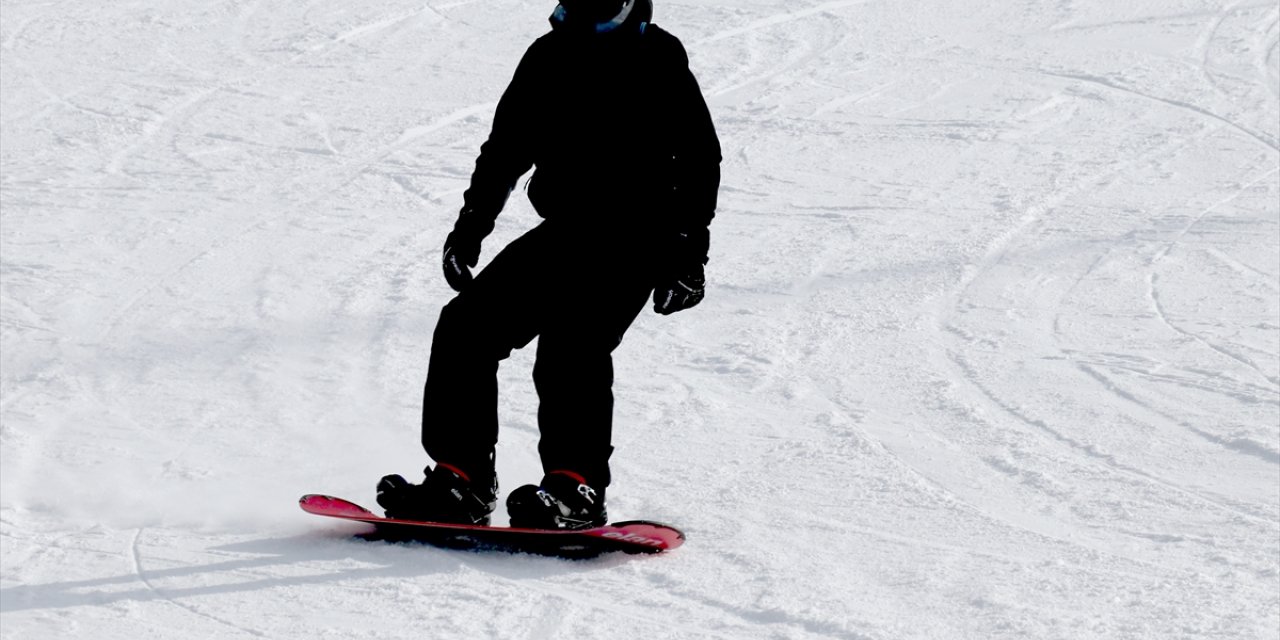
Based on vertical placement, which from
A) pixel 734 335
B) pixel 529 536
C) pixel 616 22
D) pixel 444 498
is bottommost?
pixel 529 536

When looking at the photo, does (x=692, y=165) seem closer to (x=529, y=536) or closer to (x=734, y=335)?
(x=529, y=536)

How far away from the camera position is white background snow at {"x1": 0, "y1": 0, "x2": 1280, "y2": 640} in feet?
12.8

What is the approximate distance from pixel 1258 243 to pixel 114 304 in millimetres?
5197

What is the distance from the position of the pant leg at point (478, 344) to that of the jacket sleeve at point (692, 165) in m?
0.37

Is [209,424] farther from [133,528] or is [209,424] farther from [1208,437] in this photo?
[1208,437]

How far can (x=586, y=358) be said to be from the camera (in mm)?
3994

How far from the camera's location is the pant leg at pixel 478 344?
4020mm

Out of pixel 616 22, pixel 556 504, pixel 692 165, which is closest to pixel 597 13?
pixel 616 22

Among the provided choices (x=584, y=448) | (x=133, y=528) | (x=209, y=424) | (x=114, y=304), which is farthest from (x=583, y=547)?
(x=114, y=304)

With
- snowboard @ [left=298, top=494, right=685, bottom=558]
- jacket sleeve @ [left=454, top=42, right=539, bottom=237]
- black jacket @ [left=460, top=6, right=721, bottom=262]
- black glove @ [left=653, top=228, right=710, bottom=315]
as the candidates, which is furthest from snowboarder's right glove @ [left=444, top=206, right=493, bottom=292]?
snowboard @ [left=298, top=494, right=685, bottom=558]

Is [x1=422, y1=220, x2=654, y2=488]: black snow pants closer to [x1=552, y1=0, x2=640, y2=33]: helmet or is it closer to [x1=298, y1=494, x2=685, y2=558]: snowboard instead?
[x1=298, y1=494, x2=685, y2=558]: snowboard

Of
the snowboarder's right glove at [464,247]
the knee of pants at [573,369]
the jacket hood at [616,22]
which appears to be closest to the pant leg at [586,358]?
the knee of pants at [573,369]

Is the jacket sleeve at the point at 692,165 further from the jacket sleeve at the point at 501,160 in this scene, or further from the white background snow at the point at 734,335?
the white background snow at the point at 734,335

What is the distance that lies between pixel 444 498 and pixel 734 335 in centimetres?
240
